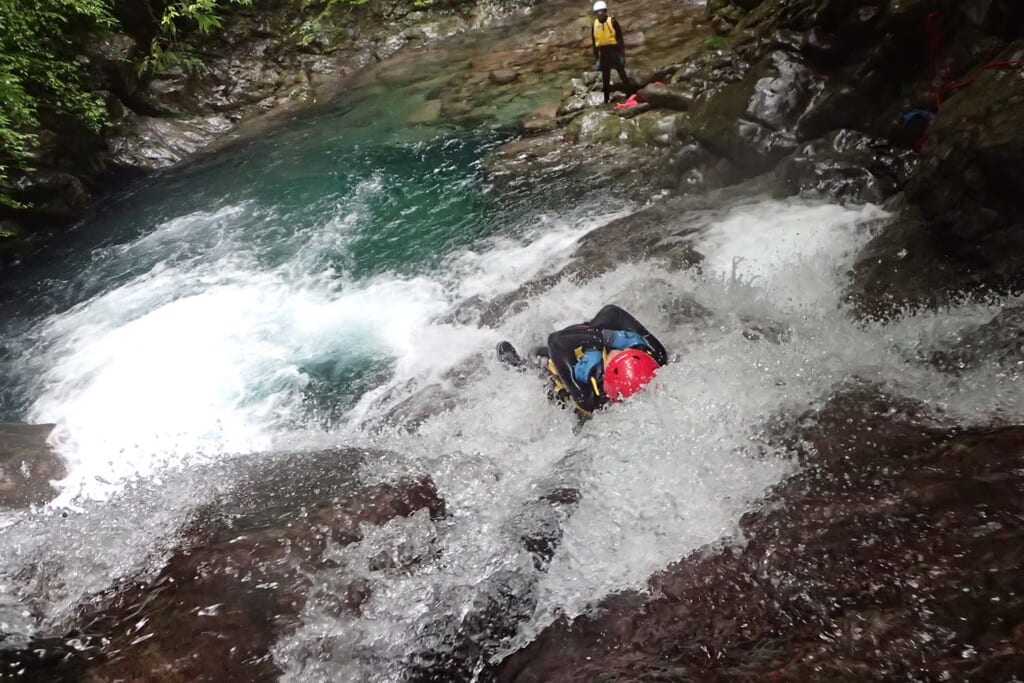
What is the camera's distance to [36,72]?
1202 centimetres

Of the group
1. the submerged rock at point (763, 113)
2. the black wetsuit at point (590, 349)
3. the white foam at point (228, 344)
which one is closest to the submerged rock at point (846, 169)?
the submerged rock at point (763, 113)

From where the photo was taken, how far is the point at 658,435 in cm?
374

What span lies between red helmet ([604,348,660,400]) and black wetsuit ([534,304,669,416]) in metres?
0.12

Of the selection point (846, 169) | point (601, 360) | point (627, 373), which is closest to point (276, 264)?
point (601, 360)

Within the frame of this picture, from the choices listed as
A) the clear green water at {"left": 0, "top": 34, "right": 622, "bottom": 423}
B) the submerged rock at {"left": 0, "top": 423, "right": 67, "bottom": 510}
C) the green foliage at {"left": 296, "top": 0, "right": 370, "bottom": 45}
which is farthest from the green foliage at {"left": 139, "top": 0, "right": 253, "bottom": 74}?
the submerged rock at {"left": 0, "top": 423, "right": 67, "bottom": 510}

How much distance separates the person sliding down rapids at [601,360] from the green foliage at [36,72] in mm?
11153

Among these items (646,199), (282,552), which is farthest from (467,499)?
(646,199)

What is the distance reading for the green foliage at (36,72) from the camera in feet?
36.1

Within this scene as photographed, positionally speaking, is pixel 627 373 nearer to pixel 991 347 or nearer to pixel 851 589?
pixel 851 589

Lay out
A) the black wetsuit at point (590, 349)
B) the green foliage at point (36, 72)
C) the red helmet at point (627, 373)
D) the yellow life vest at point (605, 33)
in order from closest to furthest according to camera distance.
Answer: the red helmet at point (627, 373), the black wetsuit at point (590, 349), the yellow life vest at point (605, 33), the green foliage at point (36, 72)

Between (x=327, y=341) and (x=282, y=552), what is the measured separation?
172 inches

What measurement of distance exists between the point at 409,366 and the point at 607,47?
692cm

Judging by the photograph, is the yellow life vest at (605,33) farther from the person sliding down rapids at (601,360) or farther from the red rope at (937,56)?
the person sliding down rapids at (601,360)

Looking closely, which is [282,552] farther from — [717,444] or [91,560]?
[717,444]
